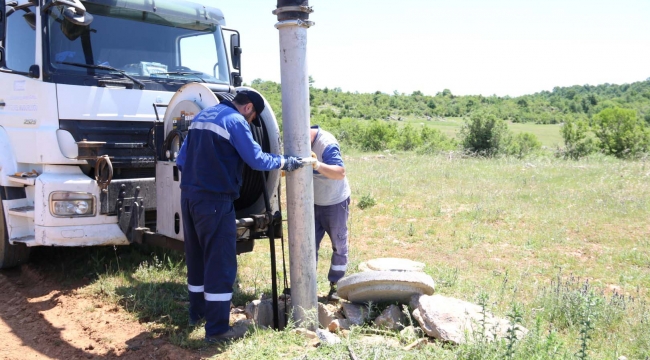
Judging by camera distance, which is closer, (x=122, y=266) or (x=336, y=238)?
(x=336, y=238)

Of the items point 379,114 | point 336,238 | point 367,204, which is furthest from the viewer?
point 379,114

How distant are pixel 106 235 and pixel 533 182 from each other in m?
9.57

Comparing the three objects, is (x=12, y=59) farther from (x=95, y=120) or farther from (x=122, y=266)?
(x=122, y=266)

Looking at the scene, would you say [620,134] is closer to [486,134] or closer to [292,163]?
[486,134]

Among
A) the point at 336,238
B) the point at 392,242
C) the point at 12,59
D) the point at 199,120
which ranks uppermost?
the point at 12,59

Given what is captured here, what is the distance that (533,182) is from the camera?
40.3 feet

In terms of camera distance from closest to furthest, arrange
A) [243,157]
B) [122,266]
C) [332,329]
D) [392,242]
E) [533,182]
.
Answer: [243,157]
[332,329]
[122,266]
[392,242]
[533,182]

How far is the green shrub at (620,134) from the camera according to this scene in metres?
24.2

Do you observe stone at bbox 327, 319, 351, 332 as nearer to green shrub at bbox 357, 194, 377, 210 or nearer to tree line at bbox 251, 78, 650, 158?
green shrub at bbox 357, 194, 377, 210

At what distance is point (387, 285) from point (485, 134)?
20.1m

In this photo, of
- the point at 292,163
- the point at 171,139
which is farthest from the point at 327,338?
the point at 171,139

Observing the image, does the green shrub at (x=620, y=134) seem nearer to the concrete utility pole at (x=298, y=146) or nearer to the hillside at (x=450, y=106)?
the concrete utility pole at (x=298, y=146)

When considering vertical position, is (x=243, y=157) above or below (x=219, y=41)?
below

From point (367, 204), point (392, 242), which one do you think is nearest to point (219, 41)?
point (392, 242)
